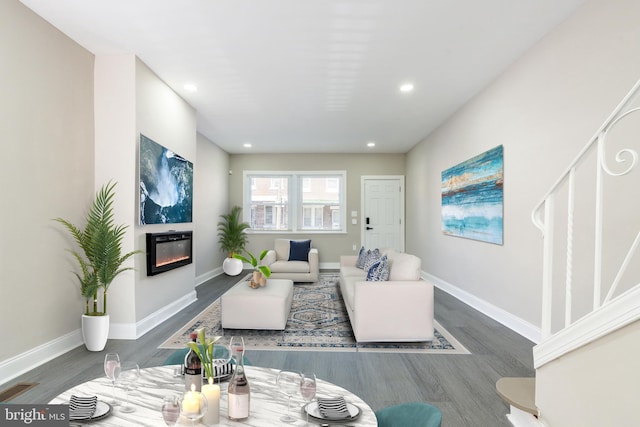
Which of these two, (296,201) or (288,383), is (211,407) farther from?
(296,201)

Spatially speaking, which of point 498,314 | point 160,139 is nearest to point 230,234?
point 160,139

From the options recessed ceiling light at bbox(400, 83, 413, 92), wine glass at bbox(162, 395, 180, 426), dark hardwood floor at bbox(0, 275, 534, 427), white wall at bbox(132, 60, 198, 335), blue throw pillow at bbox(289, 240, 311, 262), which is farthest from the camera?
blue throw pillow at bbox(289, 240, 311, 262)

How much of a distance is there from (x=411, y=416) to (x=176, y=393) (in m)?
0.78

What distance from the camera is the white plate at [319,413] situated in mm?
1102

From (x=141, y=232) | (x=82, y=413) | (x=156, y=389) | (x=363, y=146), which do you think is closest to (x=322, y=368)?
(x=156, y=389)

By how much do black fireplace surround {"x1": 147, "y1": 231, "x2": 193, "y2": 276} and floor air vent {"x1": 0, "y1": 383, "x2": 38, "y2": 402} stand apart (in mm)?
1448

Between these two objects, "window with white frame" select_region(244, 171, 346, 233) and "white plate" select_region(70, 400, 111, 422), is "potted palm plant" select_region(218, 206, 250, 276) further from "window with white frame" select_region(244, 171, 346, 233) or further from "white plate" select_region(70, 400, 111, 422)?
"white plate" select_region(70, 400, 111, 422)

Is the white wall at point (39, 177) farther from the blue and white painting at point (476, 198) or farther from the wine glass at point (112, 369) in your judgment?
the blue and white painting at point (476, 198)

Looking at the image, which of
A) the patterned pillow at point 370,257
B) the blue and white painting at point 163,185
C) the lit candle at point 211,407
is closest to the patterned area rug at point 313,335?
the patterned pillow at point 370,257

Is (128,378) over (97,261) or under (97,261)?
under

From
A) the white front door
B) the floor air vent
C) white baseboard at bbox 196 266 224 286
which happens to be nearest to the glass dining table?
the floor air vent

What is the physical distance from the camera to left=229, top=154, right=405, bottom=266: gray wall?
28.2ft

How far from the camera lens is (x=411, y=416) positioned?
47.3 inches

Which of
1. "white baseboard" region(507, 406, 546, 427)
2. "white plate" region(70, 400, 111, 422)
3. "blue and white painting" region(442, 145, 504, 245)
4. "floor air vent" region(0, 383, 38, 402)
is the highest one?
"blue and white painting" region(442, 145, 504, 245)
